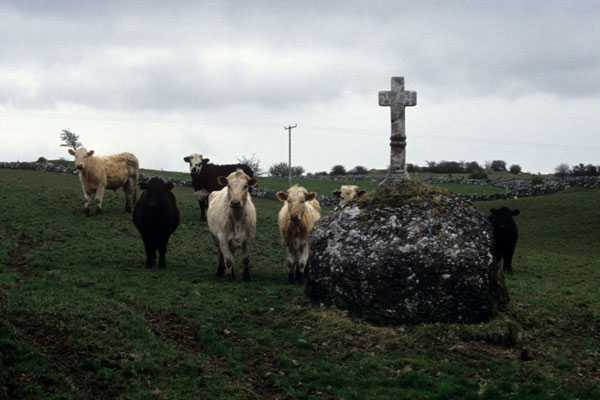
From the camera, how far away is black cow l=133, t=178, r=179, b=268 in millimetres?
15352

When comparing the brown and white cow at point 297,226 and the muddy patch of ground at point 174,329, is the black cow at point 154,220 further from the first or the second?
the muddy patch of ground at point 174,329

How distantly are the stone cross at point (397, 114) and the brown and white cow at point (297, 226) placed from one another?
2424 millimetres

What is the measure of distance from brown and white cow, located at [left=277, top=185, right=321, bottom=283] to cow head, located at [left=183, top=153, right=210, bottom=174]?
10648mm

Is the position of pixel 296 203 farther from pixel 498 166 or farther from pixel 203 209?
pixel 498 166

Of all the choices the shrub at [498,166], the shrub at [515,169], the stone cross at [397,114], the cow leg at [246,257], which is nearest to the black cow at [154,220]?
the cow leg at [246,257]

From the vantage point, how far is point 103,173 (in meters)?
24.1

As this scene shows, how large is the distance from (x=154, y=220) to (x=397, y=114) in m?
7.58

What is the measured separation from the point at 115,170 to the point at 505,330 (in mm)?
19910

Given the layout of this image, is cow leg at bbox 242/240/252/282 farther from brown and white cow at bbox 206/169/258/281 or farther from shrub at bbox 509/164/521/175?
shrub at bbox 509/164/521/175

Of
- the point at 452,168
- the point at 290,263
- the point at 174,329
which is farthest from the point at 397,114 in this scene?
the point at 452,168

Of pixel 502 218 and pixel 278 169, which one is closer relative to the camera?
pixel 502 218

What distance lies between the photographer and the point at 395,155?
11469 mm

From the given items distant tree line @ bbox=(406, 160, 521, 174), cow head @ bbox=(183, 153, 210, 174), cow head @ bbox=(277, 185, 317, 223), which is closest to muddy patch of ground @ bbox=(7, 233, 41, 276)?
cow head @ bbox=(277, 185, 317, 223)

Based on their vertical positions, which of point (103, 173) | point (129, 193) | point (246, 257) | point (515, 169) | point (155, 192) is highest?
point (515, 169)
